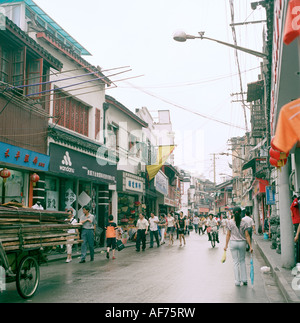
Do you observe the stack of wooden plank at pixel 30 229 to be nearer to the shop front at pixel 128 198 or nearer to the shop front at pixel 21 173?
the shop front at pixel 21 173

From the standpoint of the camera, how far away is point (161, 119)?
Answer: 49.3 m

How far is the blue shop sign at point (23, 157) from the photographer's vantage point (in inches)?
500

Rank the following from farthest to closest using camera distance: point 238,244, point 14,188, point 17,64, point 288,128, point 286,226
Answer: point 14,188
point 17,64
point 286,226
point 238,244
point 288,128

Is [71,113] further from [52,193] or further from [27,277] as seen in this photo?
[27,277]

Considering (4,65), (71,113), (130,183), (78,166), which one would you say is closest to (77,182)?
(78,166)

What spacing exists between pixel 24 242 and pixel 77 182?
38.6 ft

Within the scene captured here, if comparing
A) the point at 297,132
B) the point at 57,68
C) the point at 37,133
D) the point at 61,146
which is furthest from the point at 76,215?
the point at 297,132

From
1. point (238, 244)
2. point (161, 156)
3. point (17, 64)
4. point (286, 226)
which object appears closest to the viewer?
point (238, 244)

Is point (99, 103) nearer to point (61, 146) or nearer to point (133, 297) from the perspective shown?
point (61, 146)

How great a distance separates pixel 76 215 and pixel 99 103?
656 cm

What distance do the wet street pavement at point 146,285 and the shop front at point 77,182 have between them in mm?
4925

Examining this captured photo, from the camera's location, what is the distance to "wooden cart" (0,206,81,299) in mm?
6945

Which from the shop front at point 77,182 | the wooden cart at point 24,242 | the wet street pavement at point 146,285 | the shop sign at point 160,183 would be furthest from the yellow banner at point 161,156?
the wooden cart at point 24,242

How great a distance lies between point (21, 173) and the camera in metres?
14.7
